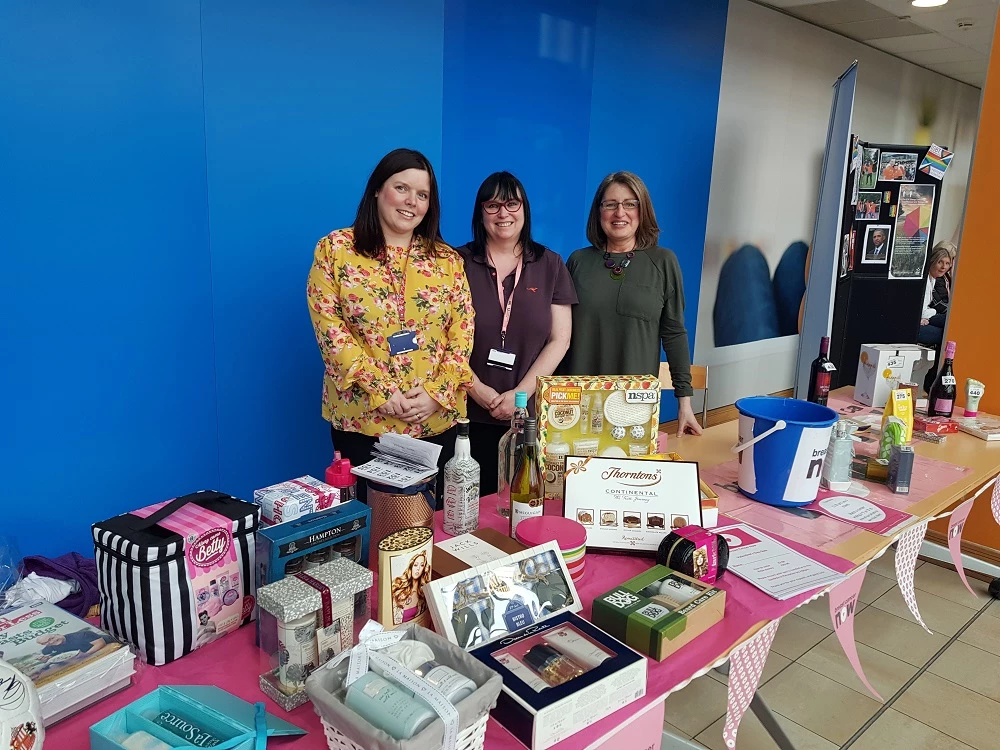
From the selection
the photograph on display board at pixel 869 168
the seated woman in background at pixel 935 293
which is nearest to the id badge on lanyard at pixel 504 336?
the photograph on display board at pixel 869 168

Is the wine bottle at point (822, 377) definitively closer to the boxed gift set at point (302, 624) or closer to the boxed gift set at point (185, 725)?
the boxed gift set at point (302, 624)

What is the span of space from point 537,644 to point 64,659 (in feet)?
2.42

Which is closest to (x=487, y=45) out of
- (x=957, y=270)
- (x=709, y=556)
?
(x=957, y=270)

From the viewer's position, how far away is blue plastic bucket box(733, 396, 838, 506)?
1879mm

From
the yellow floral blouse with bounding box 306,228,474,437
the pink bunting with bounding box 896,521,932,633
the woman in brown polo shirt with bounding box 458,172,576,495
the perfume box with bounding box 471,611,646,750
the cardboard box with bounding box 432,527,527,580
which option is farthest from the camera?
the woman in brown polo shirt with bounding box 458,172,576,495

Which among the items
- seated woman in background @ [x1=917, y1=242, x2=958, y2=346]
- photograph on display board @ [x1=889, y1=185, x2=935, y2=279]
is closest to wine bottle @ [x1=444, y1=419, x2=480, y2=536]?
photograph on display board @ [x1=889, y1=185, x2=935, y2=279]

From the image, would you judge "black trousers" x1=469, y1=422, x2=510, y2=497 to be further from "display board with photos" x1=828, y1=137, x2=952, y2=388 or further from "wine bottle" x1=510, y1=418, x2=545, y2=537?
"display board with photos" x1=828, y1=137, x2=952, y2=388

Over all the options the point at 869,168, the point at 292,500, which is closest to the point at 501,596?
the point at 292,500

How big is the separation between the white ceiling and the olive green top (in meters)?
3.63

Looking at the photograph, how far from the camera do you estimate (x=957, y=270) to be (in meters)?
3.34

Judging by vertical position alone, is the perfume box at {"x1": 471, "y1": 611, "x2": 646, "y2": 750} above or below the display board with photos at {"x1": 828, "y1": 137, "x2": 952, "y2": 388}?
below

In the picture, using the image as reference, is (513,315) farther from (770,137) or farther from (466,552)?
(770,137)

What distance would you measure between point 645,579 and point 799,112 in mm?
5570

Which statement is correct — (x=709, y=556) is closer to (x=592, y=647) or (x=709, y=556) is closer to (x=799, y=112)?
(x=592, y=647)
